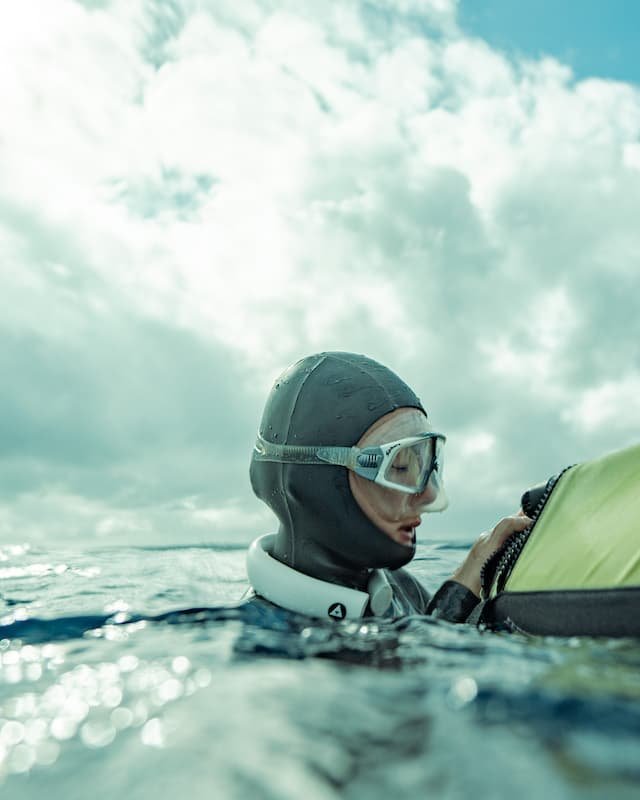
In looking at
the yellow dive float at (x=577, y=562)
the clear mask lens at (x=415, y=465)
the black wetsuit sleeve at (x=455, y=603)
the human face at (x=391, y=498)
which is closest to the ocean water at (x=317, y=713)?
the yellow dive float at (x=577, y=562)

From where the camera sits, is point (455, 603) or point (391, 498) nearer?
point (455, 603)

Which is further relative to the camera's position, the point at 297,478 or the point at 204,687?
the point at 297,478

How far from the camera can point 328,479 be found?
3.76 meters

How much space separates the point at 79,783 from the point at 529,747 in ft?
3.35

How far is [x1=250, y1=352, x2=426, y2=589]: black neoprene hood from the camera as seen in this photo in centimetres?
376

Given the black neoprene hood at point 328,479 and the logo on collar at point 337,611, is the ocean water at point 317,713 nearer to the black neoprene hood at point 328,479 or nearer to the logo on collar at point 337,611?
the logo on collar at point 337,611

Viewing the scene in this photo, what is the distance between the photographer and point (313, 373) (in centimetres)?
397

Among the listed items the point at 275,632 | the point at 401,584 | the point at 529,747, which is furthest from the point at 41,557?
the point at 529,747

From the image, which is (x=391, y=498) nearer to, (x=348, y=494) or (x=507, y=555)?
(x=348, y=494)

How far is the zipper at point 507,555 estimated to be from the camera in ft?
11.0

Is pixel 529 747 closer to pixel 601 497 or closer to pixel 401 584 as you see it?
pixel 601 497

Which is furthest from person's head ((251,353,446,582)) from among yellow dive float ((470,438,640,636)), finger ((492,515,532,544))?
yellow dive float ((470,438,640,636))

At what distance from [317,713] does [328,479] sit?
196 centimetres

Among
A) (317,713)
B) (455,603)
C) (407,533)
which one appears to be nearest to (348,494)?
(407,533)
